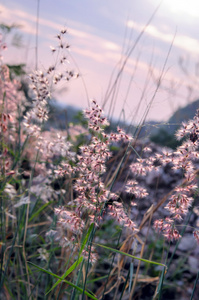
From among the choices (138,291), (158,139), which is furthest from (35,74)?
(158,139)

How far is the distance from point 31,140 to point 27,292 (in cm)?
181

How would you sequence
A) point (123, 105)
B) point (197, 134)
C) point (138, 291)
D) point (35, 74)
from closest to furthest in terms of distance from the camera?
point (197, 134)
point (35, 74)
point (123, 105)
point (138, 291)

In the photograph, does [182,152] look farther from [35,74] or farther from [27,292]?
[27,292]

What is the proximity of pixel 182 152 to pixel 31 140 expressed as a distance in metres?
2.37

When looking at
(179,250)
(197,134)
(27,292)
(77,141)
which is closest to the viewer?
(197,134)

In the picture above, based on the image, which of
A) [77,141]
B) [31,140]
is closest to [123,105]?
[31,140]

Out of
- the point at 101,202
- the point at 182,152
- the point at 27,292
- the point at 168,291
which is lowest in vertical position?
the point at 168,291

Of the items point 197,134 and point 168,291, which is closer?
point 197,134

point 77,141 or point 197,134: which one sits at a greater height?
point 197,134

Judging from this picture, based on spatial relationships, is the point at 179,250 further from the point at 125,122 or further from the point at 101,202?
the point at 101,202

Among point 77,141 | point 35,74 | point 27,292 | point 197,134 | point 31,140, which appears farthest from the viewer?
point 77,141

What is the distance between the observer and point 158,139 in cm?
568

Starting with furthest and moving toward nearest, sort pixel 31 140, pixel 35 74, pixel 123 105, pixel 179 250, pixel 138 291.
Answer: pixel 31 140, pixel 179 250, pixel 138 291, pixel 123 105, pixel 35 74

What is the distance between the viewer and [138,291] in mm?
2525
